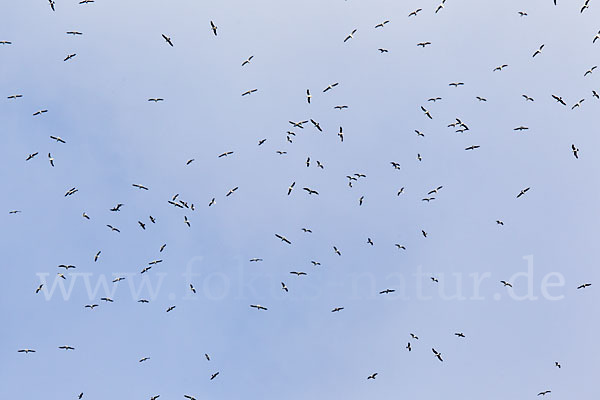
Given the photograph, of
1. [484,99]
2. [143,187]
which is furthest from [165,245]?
[484,99]

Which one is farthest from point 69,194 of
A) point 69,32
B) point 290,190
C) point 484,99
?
point 484,99

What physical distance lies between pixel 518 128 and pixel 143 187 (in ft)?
122

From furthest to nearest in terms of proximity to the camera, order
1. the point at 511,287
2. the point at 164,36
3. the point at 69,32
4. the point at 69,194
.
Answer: the point at 511,287
the point at 69,194
the point at 69,32
the point at 164,36

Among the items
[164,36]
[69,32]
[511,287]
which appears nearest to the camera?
[164,36]

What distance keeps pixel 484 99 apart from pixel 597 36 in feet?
39.5

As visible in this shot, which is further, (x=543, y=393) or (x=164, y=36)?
(x=543, y=393)

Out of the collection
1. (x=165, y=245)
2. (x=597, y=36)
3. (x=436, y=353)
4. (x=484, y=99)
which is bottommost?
(x=436, y=353)

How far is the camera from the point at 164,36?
75750 mm

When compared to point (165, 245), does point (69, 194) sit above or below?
above

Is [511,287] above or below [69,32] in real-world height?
below

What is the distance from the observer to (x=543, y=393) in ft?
296

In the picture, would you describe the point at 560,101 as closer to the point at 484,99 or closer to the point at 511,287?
the point at 484,99

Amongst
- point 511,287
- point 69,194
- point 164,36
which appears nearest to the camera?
point 164,36

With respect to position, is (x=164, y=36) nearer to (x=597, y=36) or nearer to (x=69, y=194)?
(x=69, y=194)
